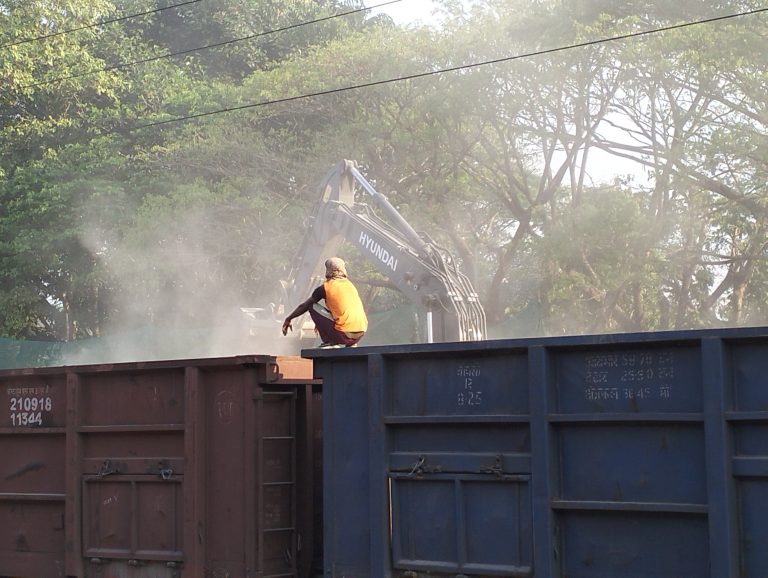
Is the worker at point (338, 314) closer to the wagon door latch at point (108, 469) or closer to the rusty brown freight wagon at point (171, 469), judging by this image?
the rusty brown freight wagon at point (171, 469)

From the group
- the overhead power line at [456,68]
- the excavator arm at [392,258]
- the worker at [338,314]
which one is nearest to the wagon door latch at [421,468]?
the worker at [338,314]

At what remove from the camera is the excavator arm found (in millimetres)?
17109

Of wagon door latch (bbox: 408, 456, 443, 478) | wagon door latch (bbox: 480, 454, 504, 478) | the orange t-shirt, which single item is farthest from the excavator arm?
wagon door latch (bbox: 480, 454, 504, 478)

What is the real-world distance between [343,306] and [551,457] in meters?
3.08

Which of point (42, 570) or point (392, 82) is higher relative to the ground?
point (392, 82)

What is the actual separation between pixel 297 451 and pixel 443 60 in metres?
22.7

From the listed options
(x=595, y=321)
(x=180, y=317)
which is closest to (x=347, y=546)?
(x=595, y=321)

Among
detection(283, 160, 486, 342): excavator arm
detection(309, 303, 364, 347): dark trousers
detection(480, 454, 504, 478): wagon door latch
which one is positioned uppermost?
detection(283, 160, 486, 342): excavator arm

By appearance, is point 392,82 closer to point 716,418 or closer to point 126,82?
point 126,82

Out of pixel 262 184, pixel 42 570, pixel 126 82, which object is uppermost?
pixel 126 82

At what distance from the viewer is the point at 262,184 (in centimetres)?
3209

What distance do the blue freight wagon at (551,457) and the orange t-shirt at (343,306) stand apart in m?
1.53

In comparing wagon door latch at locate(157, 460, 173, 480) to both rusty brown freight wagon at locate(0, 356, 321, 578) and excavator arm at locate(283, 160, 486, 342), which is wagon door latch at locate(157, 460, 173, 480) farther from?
excavator arm at locate(283, 160, 486, 342)

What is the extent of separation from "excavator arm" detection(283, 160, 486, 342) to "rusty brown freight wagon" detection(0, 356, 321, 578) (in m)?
8.62
